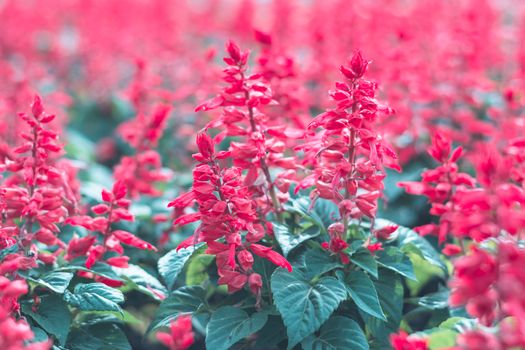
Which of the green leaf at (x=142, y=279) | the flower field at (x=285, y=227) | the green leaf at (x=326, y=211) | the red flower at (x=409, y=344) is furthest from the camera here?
the green leaf at (x=326, y=211)

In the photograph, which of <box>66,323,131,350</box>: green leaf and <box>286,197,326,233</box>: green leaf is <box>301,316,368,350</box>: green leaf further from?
<box>66,323,131,350</box>: green leaf

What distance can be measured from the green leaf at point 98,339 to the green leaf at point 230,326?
44 centimetres

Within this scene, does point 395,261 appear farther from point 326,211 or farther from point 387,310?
point 326,211

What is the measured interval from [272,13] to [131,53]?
130 centimetres

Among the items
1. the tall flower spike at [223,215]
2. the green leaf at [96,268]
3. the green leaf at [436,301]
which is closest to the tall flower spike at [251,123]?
the tall flower spike at [223,215]

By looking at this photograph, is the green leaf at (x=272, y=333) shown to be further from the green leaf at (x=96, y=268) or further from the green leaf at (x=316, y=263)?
the green leaf at (x=96, y=268)

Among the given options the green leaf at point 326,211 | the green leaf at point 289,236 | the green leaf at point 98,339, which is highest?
the green leaf at point 326,211

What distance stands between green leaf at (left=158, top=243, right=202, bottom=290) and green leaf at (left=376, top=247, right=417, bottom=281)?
0.74 metres

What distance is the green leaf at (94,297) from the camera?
233 centimetres

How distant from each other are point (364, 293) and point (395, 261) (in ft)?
0.85

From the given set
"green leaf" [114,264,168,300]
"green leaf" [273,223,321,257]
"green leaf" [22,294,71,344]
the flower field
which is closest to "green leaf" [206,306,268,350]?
the flower field

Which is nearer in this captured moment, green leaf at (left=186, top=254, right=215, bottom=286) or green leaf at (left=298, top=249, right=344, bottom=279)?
green leaf at (left=298, top=249, right=344, bottom=279)

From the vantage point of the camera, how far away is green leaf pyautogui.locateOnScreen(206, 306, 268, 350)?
7.45ft


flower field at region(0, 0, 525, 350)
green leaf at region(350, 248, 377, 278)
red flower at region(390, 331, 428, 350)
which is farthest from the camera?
green leaf at region(350, 248, 377, 278)
